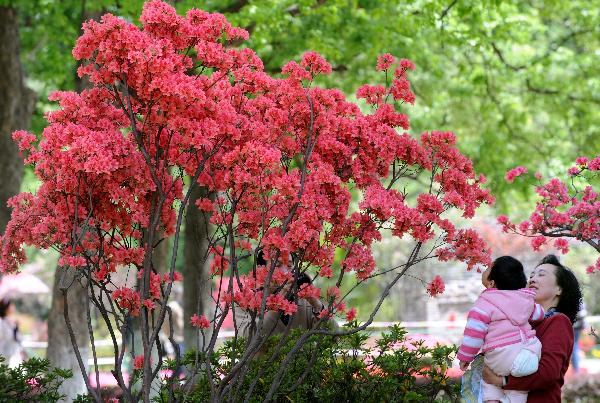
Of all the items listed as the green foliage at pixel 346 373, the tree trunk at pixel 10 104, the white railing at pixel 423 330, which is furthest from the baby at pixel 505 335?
the white railing at pixel 423 330

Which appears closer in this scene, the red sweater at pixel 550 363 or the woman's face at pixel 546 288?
the red sweater at pixel 550 363

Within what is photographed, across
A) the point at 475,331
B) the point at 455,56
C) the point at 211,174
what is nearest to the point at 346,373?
the point at 475,331

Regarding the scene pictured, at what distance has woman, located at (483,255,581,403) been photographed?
4.46m

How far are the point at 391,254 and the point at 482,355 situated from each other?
71.3 feet

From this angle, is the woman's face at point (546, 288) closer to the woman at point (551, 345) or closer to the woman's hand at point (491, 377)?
the woman at point (551, 345)

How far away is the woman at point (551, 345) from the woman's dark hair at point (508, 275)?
26cm

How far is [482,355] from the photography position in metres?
4.61

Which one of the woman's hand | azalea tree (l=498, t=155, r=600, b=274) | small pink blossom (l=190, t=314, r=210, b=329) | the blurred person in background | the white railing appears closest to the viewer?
the woman's hand

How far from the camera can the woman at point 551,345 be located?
4461 mm

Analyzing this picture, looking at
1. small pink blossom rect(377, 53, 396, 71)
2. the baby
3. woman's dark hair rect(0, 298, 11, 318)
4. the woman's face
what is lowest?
the baby

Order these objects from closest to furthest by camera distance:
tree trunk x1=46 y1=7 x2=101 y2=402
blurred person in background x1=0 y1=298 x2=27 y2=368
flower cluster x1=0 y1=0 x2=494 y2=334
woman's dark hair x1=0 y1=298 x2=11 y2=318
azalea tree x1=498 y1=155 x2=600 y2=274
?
flower cluster x1=0 y1=0 x2=494 y2=334 → azalea tree x1=498 y1=155 x2=600 y2=274 → tree trunk x1=46 y1=7 x2=101 y2=402 → blurred person in background x1=0 y1=298 x2=27 y2=368 → woman's dark hair x1=0 y1=298 x2=11 y2=318

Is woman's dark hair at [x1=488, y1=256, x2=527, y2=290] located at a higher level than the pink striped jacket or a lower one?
higher

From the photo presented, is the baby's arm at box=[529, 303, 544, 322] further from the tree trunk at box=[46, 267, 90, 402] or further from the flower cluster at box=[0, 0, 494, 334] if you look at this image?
the tree trunk at box=[46, 267, 90, 402]

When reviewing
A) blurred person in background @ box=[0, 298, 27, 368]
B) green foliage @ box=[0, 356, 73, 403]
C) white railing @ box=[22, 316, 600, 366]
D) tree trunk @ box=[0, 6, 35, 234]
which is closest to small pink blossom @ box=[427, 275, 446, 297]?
green foliage @ box=[0, 356, 73, 403]
